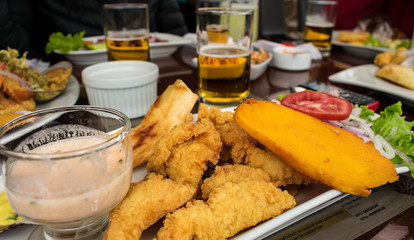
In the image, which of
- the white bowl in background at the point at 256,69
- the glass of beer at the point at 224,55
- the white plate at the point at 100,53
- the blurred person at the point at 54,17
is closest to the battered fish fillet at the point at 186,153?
the glass of beer at the point at 224,55

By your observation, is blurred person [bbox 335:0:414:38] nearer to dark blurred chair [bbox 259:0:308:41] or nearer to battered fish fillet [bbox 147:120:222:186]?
dark blurred chair [bbox 259:0:308:41]

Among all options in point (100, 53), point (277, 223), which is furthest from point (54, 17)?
point (277, 223)

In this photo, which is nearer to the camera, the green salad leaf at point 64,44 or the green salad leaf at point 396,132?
the green salad leaf at point 396,132

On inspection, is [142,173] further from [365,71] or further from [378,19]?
[378,19]

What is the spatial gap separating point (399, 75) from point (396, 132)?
110 centimetres

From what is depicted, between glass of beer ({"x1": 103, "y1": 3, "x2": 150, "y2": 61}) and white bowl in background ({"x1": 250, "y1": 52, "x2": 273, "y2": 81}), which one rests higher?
glass of beer ({"x1": 103, "y1": 3, "x2": 150, "y2": 61})

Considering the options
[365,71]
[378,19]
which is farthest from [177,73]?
[378,19]

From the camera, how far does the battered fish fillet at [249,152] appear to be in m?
1.10

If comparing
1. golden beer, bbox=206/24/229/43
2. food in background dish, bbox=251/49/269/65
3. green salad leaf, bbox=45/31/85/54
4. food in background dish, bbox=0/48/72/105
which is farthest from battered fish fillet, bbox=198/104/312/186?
Answer: green salad leaf, bbox=45/31/85/54

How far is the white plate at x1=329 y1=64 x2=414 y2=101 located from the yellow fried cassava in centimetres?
118

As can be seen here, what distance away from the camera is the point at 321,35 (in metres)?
3.41

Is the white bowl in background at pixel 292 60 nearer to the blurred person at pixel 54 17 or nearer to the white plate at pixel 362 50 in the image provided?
the white plate at pixel 362 50

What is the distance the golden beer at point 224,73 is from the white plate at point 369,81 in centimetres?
85

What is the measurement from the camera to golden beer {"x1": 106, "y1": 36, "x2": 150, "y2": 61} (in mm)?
2453
